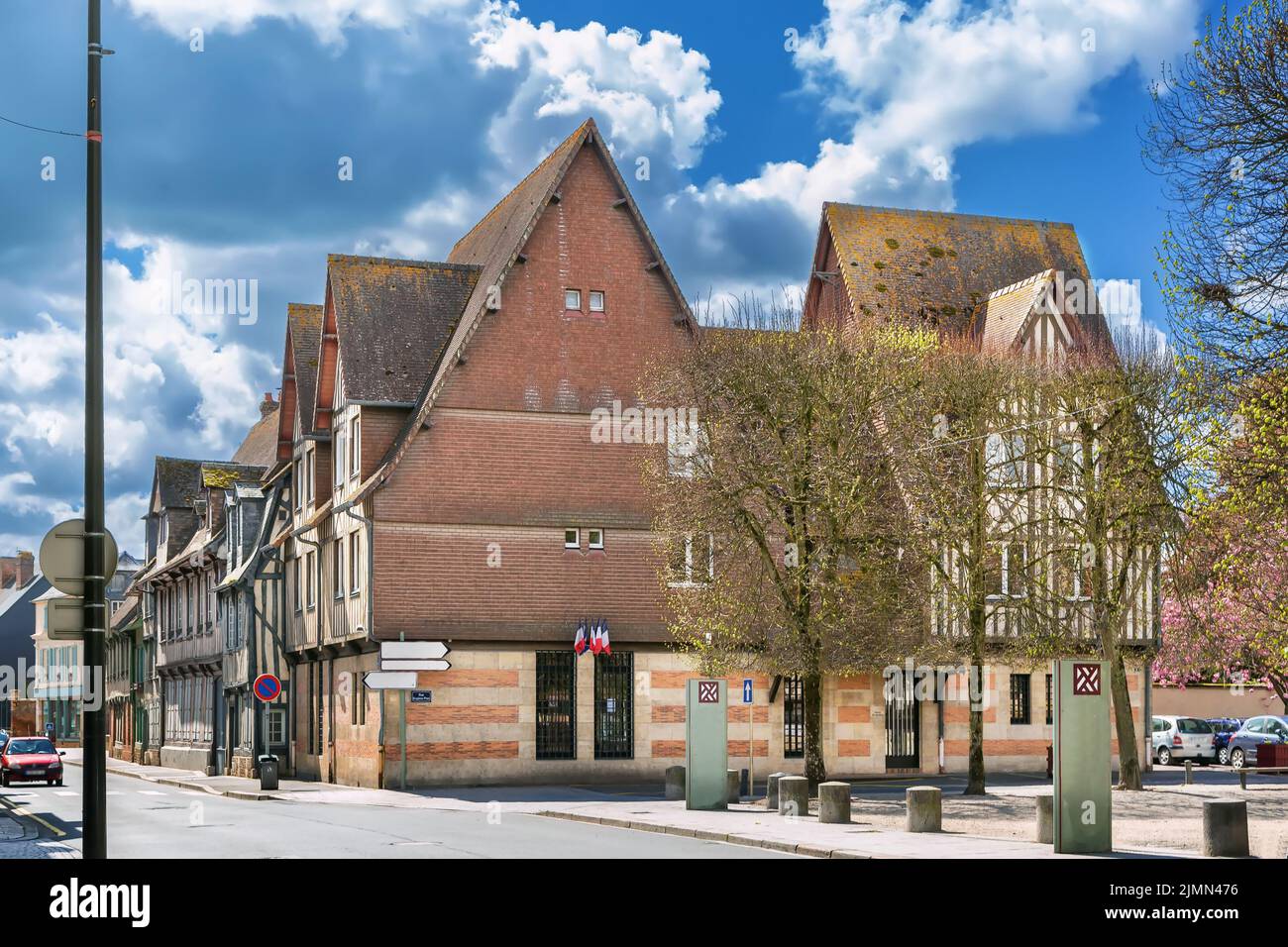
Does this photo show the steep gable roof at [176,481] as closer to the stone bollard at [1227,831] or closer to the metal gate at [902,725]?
the metal gate at [902,725]

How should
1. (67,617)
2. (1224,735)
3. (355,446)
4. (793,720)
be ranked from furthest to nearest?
(1224,735), (793,720), (355,446), (67,617)

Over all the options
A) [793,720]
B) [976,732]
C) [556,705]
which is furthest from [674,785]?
[793,720]

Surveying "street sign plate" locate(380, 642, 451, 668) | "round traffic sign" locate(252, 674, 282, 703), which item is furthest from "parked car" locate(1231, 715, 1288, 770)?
"round traffic sign" locate(252, 674, 282, 703)

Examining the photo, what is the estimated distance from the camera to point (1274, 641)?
25641mm

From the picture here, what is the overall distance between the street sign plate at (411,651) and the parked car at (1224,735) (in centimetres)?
3297

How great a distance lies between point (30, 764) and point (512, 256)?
22.3m

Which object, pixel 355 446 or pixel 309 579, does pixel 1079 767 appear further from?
pixel 309 579

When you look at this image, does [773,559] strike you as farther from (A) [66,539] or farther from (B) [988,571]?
(A) [66,539]

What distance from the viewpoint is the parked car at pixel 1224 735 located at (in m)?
63.0

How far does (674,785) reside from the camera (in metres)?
36.5

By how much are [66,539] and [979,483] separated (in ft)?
78.0

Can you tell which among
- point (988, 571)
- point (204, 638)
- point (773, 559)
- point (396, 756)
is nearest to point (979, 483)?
point (988, 571)

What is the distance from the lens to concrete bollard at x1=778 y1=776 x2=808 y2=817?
30.1 metres

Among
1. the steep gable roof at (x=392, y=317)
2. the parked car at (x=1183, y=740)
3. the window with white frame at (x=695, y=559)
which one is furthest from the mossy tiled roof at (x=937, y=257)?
the parked car at (x=1183, y=740)
